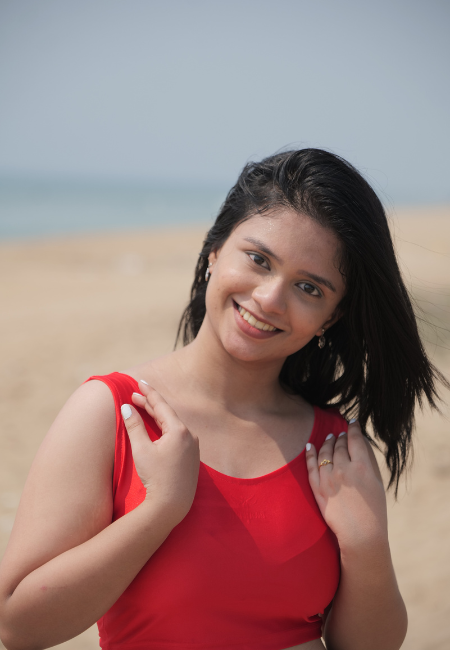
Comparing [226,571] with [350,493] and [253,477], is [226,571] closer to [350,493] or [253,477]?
[253,477]

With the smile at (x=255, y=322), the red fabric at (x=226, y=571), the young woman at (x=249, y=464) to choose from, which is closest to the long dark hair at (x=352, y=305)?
the young woman at (x=249, y=464)

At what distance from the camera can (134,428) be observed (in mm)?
1848

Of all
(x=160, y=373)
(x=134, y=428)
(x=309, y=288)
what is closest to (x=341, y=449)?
(x=309, y=288)

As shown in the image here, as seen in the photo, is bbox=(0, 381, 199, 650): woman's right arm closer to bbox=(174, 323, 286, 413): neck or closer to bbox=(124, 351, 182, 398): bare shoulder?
bbox=(124, 351, 182, 398): bare shoulder

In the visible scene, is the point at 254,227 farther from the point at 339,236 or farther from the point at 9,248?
the point at 9,248

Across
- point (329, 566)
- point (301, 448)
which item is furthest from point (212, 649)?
point (301, 448)

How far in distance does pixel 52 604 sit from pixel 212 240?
4.71 feet

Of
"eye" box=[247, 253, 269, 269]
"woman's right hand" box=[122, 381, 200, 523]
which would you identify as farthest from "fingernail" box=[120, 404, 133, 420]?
"eye" box=[247, 253, 269, 269]

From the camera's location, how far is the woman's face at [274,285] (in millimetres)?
2074

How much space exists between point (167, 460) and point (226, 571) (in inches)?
14.8

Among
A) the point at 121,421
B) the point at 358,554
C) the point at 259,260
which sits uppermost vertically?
the point at 259,260

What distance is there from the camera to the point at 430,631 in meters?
3.35

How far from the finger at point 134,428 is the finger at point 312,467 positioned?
2.09 feet

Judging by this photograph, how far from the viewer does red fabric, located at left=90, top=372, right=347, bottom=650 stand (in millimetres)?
1792
